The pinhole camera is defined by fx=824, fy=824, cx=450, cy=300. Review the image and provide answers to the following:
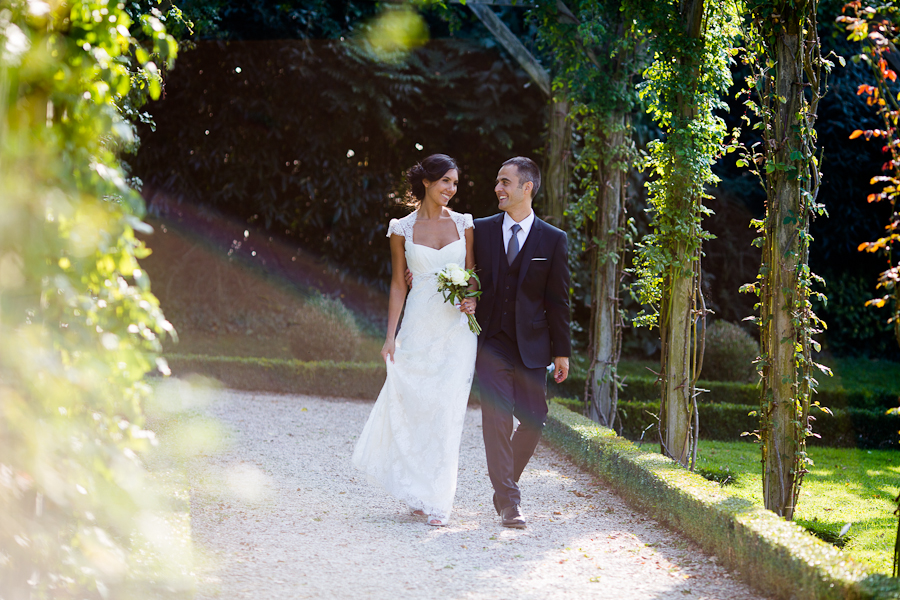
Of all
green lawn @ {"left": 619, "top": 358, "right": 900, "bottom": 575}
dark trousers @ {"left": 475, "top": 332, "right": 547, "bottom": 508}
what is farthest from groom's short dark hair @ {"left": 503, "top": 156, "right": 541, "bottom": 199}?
green lawn @ {"left": 619, "top": 358, "right": 900, "bottom": 575}

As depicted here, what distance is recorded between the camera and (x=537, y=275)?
4.55m

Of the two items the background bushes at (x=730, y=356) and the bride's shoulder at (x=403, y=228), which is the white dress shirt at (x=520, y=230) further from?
the background bushes at (x=730, y=356)

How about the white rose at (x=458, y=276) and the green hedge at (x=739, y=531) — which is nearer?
the green hedge at (x=739, y=531)

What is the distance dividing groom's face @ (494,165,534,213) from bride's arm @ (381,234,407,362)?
0.62 m

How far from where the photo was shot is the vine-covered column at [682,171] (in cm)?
560

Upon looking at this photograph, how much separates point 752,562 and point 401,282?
7.54ft

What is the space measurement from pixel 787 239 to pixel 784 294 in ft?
0.98

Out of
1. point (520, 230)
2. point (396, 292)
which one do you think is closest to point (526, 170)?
point (520, 230)

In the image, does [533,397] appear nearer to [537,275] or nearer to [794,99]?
[537,275]

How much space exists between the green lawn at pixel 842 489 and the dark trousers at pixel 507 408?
132 cm

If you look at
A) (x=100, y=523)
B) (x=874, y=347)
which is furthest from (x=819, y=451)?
(x=874, y=347)

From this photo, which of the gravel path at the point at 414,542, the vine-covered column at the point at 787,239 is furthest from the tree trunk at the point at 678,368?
the vine-covered column at the point at 787,239

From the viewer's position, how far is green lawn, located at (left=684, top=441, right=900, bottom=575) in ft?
15.8

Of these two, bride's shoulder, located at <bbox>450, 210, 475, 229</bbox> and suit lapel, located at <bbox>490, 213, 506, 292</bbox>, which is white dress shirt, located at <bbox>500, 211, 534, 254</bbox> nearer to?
suit lapel, located at <bbox>490, 213, 506, 292</bbox>
